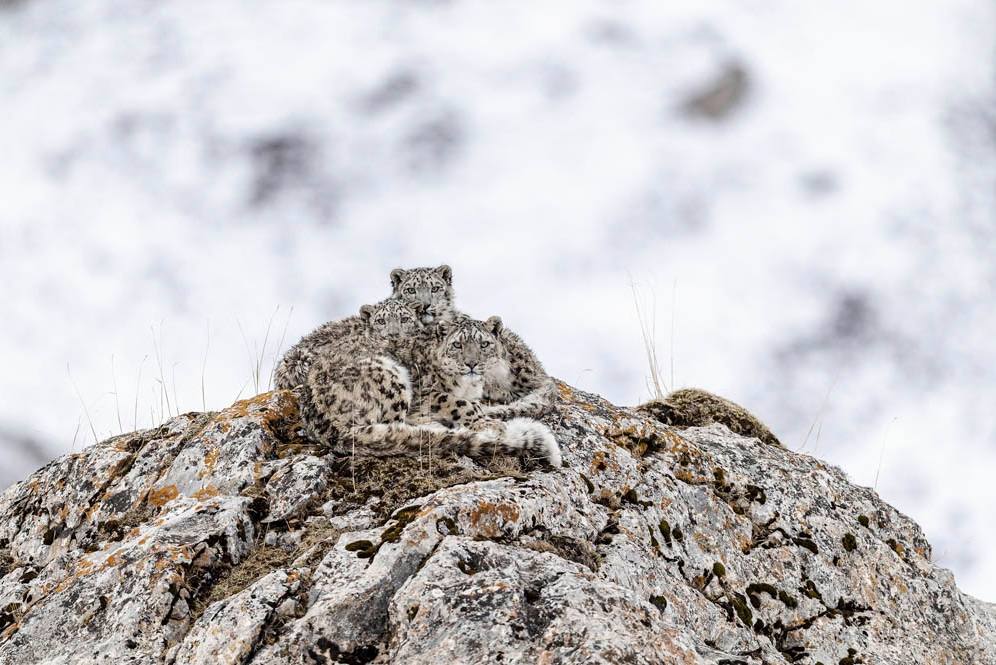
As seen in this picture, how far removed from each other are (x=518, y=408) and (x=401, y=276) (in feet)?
21.1

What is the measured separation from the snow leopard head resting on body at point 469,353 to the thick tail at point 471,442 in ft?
6.95

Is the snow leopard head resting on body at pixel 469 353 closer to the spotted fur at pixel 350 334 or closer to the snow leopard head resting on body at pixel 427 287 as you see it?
the spotted fur at pixel 350 334

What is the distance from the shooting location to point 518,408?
9.50 m

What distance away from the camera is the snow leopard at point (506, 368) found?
9773 millimetres

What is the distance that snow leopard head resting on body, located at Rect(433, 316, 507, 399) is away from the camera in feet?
35.2

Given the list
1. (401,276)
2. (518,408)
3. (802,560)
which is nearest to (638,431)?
→ (518,408)

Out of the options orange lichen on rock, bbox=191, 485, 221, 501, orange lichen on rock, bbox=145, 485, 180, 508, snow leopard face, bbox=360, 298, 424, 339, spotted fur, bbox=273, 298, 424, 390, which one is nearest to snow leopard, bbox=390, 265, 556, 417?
snow leopard face, bbox=360, 298, 424, 339

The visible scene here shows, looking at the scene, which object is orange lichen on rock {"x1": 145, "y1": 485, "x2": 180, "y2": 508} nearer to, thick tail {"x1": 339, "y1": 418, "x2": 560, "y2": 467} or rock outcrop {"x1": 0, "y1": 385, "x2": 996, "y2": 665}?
rock outcrop {"x1": 0, "y1": 385, "x2": 996, "y2": 665}

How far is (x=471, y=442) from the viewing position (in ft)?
27.2

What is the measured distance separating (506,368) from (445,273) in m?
4.69

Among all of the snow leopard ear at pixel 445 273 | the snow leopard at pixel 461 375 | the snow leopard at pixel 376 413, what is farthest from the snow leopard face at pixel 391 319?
the snow leopard ear at pixel 445 273

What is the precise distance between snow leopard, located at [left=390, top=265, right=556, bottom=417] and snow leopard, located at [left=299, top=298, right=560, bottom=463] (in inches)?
32.3

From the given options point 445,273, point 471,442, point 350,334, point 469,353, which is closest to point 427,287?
point 445,273

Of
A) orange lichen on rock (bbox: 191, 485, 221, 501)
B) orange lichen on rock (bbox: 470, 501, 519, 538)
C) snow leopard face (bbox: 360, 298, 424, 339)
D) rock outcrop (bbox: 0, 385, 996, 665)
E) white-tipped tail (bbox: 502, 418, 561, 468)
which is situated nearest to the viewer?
rock outcrop (bbox: 0, 385, 996, 665)
